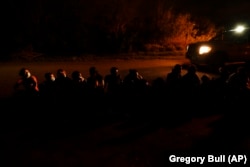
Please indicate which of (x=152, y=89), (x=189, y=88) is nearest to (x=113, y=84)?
(x=152, y=89)

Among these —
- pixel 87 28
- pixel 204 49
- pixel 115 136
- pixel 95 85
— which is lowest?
pixel 115 136

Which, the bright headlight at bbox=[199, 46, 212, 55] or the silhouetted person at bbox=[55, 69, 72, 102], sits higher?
the bright headlight at bbox=[199, 46, 212, 55]

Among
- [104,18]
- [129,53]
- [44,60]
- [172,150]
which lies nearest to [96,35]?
[104,18]

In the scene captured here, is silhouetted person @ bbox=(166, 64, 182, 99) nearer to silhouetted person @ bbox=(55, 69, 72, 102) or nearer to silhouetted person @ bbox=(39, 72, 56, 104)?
silhouetted person @ bbox=(55, 69, 72, 102)

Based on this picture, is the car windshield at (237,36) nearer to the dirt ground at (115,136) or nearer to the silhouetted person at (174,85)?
the silhouetted person at (174,85)

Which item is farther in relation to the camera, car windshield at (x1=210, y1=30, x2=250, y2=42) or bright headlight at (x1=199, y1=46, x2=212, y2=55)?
bright headlight at (x1=199, y1=46, x2=212, y2=55)

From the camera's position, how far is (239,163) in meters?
5.55

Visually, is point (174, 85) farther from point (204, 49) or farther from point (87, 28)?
point (87, 28)

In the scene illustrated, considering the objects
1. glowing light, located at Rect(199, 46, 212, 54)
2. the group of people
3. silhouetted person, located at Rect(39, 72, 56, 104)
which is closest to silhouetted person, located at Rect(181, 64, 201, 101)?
the group of people

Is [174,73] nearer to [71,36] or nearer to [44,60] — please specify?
[44,60]

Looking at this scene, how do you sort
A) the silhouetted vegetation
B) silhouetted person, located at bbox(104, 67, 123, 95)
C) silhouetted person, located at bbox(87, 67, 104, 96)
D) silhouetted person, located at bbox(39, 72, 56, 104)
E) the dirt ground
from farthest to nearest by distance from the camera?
the silhouetted vegetation, silhouetted person, located at bbox(104, 67, 123, 95), silhouetted person, located at bbox(39, 72, 56, 104), silhouetted person, located at bbox(87, 67, 104, 96), the dirt ground

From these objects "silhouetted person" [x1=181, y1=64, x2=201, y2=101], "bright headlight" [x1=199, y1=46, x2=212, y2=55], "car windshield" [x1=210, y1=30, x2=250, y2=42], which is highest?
"car windshield" [x1=210, y1=30, x2=250, y2=42]

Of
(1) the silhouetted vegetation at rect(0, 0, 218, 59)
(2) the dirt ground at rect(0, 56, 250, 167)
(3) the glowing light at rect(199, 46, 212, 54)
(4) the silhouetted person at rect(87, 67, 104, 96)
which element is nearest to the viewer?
(2) the dirt ground at rect(0, 56, 250, 167)

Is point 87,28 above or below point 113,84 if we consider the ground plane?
above
